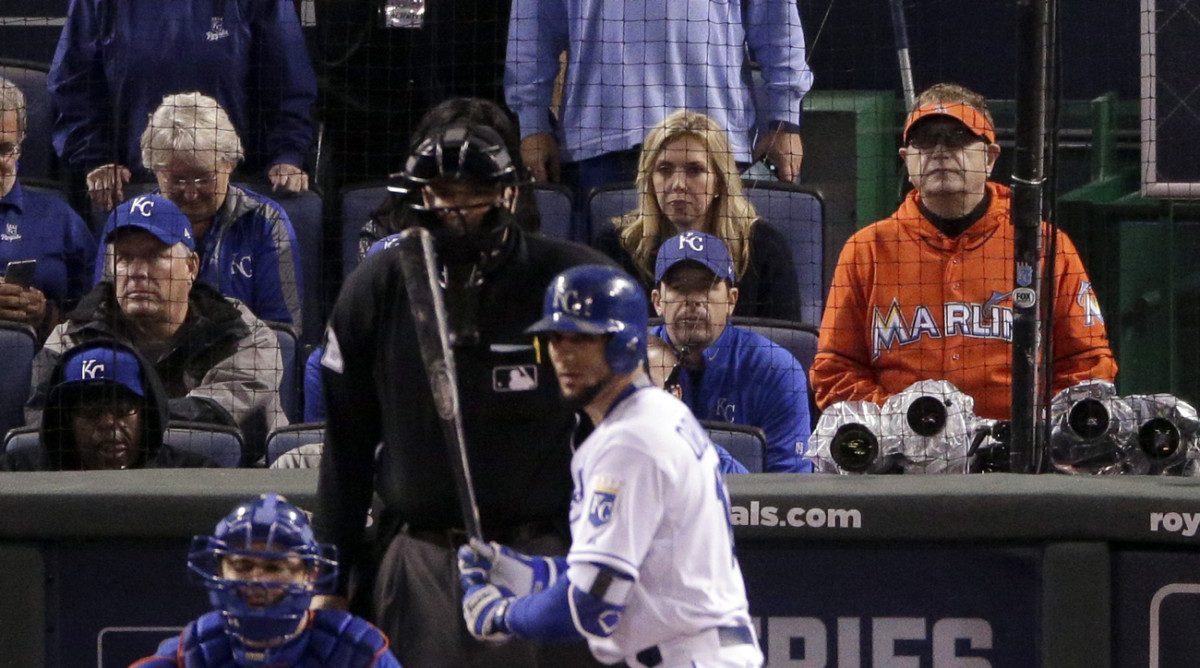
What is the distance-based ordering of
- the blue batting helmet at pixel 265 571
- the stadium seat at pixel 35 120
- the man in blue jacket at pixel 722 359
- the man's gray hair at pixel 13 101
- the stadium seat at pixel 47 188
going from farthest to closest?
1. the stadium seat at pixel 35 120
2. the stadium seat at pixel 47 188
3. the man's gray hair at pixel 13 101
4. the man in blue jacket at pixel 722 359
5. the blue batting helmet at pixel 265 571

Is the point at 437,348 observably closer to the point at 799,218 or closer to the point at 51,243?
the point at 799,218

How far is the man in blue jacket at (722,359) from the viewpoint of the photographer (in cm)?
467

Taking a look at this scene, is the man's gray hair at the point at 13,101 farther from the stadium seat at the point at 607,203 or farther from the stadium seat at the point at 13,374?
the stadium seat at the point at 607,203

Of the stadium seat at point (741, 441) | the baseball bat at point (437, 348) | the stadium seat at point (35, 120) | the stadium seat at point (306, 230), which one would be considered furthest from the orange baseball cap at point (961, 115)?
the stadium seat at point (35, 120)

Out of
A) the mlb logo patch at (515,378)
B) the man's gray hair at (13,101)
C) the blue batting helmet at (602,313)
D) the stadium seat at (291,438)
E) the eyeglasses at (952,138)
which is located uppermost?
the man's gray hair at (13,101)

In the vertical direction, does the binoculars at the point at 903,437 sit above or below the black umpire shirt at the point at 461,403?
below

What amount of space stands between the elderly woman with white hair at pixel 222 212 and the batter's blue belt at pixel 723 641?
2644 millimetres

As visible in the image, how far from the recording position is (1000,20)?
21.2ft

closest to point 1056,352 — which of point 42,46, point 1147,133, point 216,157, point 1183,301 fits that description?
point 1147,133

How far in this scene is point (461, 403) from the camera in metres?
3.23

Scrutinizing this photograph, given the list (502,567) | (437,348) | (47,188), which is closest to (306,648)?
(502,567)

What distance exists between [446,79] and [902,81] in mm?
1708

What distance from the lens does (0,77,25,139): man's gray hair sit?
5457mm

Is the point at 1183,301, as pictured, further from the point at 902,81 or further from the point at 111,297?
the point at 111,297
